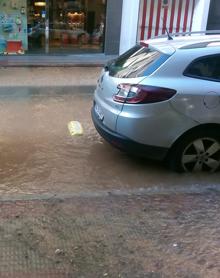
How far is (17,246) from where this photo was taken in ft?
12.0

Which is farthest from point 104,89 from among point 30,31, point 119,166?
point 30,31

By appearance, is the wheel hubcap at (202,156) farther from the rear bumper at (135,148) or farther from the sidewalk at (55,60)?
the sidewalk at (55,60)

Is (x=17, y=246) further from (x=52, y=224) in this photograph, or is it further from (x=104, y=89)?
(x=104, y=89)

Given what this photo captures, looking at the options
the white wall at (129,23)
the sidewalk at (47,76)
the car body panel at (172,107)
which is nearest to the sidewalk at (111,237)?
the car body panel at (172,107)

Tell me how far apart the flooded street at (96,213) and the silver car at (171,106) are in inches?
14.2

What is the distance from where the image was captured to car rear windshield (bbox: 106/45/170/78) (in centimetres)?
519

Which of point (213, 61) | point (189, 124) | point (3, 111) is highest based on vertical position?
point (213, 61)

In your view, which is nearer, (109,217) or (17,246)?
(17,246)

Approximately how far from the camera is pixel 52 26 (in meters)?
13.8

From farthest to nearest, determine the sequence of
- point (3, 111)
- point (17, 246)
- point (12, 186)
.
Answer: point (3, 111)
point (12, 186)
point (17, 246)

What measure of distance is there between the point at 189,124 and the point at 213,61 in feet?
2.70

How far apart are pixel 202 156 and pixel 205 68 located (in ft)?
3.51

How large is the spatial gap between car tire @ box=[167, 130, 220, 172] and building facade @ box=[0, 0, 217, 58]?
9104 mm

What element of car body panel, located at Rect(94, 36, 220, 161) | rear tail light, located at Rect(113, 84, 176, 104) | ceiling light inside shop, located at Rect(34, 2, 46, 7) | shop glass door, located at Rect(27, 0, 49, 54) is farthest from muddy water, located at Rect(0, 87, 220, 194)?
ceiling light inside shop, located at Rect(34, 2, 46, 7)
